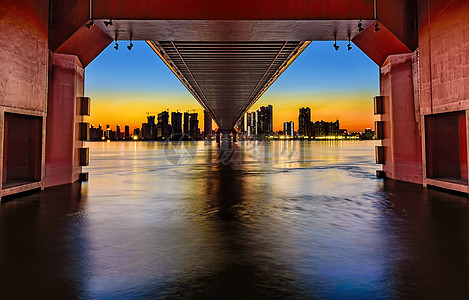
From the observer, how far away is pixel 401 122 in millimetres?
12547

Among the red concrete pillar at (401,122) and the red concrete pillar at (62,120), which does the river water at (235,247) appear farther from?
the red concrete pillar at (401,122)

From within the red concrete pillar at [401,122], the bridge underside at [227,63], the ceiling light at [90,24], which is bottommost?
the red concrete pillar at [401,122]

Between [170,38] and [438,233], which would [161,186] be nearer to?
[170,38]

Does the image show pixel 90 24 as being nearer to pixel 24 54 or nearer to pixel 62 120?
pixel 24 54

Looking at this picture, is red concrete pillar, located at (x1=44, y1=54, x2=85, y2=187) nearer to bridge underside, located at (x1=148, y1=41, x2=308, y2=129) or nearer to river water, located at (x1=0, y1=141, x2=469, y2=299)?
river water, located at (x1=0, y1=141, x2=469, y2=299)

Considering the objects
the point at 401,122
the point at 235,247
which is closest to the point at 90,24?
the point at 235,247

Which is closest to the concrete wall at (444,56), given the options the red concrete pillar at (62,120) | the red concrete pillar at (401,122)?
the red concrete pillar at (401,122)

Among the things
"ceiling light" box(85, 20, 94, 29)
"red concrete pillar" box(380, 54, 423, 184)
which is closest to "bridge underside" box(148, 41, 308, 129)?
"ceiling light" box(85, 20, 94, 29)

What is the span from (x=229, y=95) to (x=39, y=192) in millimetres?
40151

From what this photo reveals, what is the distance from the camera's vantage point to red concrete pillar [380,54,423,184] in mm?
12188

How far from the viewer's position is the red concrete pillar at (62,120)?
1173 cm

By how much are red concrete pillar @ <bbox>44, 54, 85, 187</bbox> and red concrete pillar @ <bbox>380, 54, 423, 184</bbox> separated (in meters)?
13.1

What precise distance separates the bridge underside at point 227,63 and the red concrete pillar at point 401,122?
9740 mm

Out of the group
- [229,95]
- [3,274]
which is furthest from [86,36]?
[229,95]
